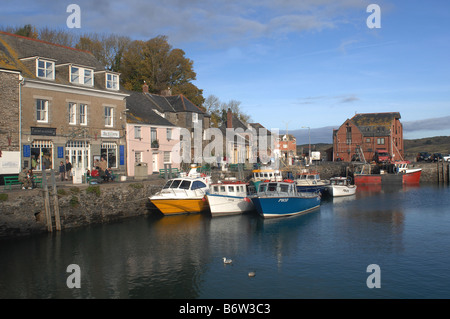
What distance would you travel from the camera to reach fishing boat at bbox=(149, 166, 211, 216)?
101 ft

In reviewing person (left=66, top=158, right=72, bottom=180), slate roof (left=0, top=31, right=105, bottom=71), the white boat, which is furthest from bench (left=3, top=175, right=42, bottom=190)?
the white boat

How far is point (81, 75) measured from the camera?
34.4 metres

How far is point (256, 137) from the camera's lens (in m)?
76.5

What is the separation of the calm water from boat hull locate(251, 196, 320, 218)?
0.74 m

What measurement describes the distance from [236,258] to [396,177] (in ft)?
162

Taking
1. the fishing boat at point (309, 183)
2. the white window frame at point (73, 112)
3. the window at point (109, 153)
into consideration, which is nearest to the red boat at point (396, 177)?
the fishing boat at point (309, 183)

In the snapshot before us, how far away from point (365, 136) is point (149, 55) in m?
46.4

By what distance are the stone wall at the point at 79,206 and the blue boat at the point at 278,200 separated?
8.83 meters

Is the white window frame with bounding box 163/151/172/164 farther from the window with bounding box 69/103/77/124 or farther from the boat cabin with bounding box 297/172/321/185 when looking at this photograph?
the boat cabin with bounding box 297/172/321/185

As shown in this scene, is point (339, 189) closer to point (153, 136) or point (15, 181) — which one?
point (153, 136)

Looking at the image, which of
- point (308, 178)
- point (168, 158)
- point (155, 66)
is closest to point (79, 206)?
point (168, 158)

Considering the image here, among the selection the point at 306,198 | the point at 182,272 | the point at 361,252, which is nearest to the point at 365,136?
the point at 306,198
